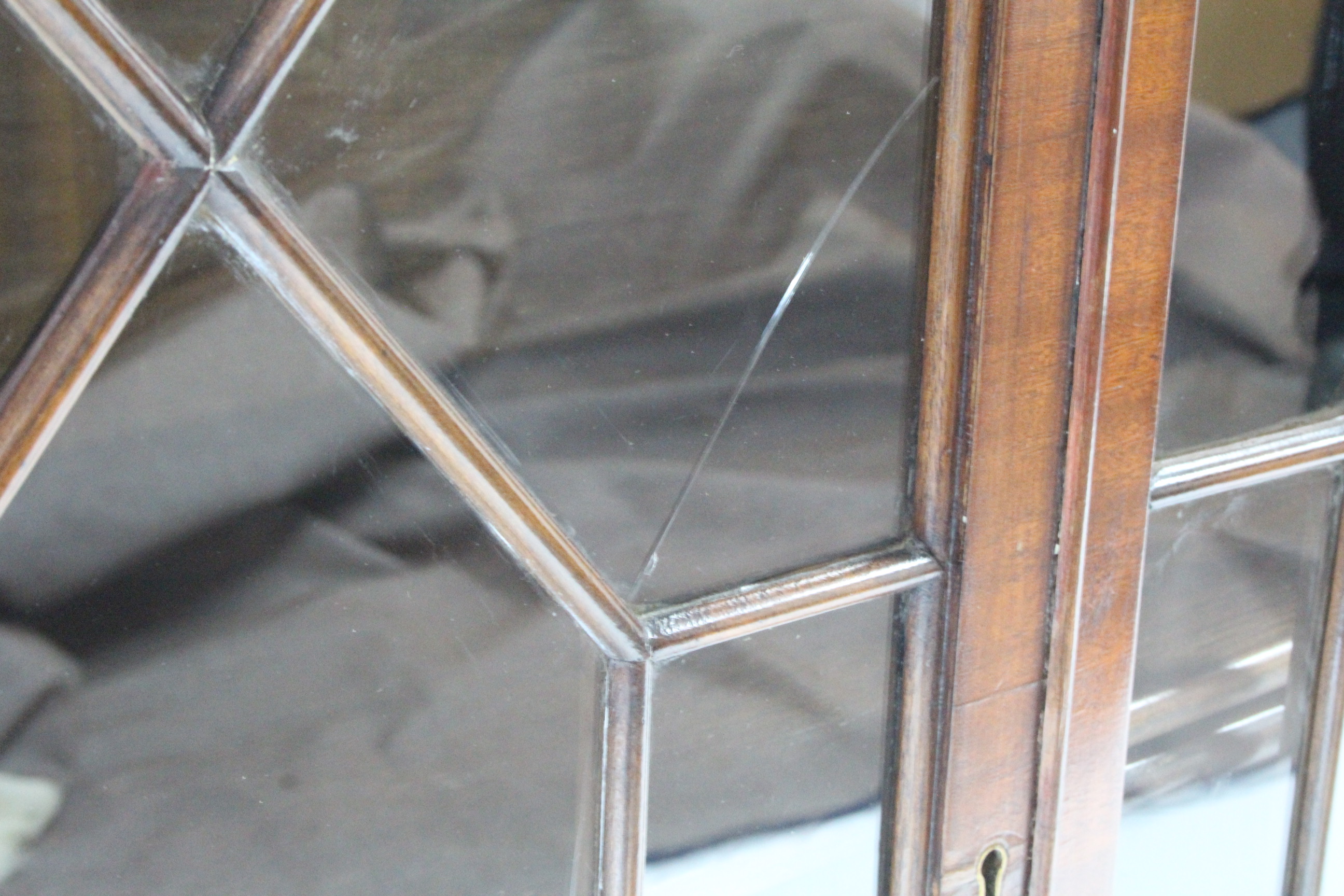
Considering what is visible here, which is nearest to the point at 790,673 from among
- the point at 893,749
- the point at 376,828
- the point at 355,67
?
the point at 893,749

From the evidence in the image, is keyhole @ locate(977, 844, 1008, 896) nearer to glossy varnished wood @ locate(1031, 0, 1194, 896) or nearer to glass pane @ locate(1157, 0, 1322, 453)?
glossy varnished wood @ locate(1031, 0, 1194, 896)

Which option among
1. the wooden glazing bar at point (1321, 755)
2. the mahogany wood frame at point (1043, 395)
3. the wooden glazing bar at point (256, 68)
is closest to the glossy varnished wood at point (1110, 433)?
the mahogany wood frame at point (1043, 395)

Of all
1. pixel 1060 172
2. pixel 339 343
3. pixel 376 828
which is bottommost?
pixel 376 828

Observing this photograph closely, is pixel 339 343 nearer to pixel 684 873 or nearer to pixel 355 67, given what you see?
pixel 355 67

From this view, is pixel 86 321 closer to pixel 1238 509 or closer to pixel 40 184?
pixel 40 184

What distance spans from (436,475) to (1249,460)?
0.40 metres

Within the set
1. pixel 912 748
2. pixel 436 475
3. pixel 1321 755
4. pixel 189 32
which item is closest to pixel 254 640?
pixel 436 475

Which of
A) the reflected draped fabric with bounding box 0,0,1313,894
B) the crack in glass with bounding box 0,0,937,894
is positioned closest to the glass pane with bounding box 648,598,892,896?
the reflected draped fabric with bounding box 0,0,1313,894

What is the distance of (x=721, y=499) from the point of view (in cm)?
46

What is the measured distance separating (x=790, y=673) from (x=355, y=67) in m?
0.29

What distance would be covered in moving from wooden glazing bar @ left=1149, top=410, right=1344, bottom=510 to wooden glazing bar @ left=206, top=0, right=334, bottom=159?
1.32ft

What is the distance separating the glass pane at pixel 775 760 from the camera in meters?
0.48

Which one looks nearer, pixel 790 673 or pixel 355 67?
pixel 355 67

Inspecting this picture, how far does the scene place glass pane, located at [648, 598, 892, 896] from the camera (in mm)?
476
